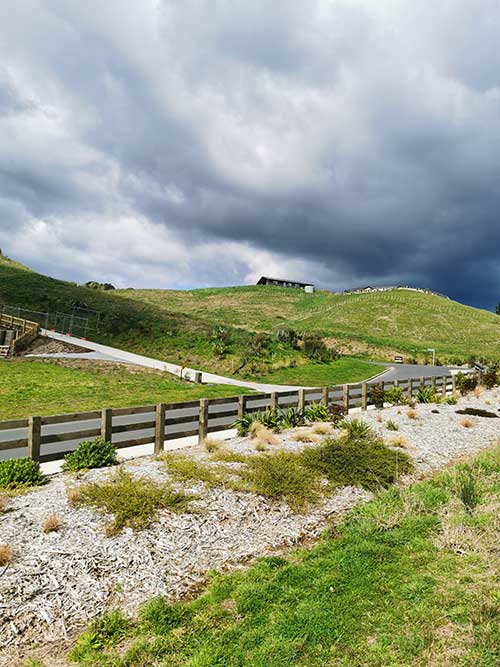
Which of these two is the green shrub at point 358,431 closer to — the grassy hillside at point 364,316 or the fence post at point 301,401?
the fence post at point 301,401

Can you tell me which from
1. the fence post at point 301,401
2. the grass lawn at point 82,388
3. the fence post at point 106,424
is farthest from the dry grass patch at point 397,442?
the grass lawn at point 82,388

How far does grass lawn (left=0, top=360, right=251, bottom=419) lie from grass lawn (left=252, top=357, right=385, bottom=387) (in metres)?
7.43

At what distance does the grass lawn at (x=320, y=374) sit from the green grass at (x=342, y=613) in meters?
23.0

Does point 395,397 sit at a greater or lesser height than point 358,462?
greater

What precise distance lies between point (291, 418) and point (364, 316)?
8417 centimetres

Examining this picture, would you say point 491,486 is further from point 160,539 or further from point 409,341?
point 409,341

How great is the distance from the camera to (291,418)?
15.7 meters

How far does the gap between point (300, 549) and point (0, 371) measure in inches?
859

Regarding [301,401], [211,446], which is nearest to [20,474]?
[211,446]

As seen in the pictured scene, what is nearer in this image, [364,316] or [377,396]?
[377,396]

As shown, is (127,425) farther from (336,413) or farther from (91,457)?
(336,413)

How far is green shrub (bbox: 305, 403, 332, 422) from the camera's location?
16594 mm

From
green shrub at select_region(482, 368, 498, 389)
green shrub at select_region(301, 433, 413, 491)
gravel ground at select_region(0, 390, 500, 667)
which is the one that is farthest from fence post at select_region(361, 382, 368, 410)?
green shrub at select_region(482, 368, 498, 389)

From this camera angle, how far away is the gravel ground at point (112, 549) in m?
4.94
